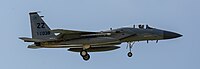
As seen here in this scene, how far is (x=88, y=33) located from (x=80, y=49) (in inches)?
96.4

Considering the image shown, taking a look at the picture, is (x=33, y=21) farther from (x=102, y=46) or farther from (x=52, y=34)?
(x=102, y=46)

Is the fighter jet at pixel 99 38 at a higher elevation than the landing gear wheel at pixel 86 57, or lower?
higher

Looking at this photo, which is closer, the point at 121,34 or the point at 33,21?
the point at 121,34

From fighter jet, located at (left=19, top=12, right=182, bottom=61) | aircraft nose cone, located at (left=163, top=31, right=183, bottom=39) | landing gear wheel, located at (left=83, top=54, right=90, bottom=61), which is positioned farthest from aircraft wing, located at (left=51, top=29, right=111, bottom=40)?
aircraft nose cone, located at (left=163, top=31, right=183, bottom=39)

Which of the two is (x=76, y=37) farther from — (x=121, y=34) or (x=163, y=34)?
(x=163, y=34)

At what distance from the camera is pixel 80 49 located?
159 ft

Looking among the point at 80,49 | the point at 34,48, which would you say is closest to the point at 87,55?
the point at 80,49

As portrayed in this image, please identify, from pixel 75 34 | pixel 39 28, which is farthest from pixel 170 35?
pixel 39 28

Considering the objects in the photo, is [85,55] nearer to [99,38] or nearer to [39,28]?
[99,38]

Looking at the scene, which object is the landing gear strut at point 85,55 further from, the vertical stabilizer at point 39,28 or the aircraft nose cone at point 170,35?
the aircraft nose cone at point 170,35

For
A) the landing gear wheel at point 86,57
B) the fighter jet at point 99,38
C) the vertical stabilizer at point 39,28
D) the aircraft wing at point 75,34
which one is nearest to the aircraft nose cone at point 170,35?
the fighter jet at point 99,38

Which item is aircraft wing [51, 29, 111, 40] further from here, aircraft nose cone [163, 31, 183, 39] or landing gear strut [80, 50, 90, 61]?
aircraft nose cone [163, 31, 183, 39]

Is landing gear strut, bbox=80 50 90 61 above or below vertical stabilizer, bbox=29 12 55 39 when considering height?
below

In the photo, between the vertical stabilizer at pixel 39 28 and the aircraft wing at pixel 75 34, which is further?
the vertical stabilizer at pixel 39 28
